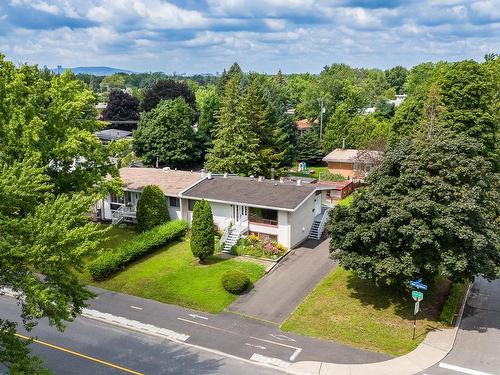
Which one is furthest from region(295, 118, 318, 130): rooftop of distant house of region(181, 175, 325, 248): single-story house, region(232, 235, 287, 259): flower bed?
region(232, 235, 287, 259): flower bed

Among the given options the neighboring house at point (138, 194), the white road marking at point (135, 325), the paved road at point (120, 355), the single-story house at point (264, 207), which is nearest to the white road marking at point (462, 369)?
the paved road at point (120, 355)

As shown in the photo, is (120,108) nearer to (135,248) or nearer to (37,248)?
(135,248)

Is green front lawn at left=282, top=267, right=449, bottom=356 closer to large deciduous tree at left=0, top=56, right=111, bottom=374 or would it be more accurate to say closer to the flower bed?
the flower bed

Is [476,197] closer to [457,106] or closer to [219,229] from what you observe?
[219,229]

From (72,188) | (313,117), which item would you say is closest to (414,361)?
(72,188)

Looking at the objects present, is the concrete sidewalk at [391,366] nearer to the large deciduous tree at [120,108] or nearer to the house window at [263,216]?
the house window at [263,216]
